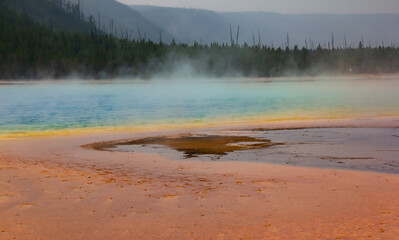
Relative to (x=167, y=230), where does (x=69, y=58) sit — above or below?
above

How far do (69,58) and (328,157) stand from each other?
176 metres

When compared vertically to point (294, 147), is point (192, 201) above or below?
below

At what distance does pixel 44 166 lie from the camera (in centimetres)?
1870

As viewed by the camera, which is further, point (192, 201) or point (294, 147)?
point (294, 147)

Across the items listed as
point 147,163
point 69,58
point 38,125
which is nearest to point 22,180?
point 147,163

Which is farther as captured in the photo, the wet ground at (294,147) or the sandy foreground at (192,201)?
the wet ground at (294,147)

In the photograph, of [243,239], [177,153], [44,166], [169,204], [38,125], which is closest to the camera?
[243,239]

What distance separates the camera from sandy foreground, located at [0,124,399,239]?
35.2 feet

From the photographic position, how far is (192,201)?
1305 centimetres

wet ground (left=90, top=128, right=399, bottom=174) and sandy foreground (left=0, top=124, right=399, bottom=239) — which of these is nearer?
sandy foreground (left=0, top=124, right=399, bottom=239)

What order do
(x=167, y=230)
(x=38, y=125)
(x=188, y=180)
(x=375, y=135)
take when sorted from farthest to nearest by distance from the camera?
(x=38, y=125), (x=375, y=135), (x=188, y=180), (x=167, y=230)

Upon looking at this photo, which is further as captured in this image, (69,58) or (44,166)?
(69,58)

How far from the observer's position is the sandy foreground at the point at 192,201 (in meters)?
10.7

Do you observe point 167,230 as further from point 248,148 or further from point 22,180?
point 248,148
